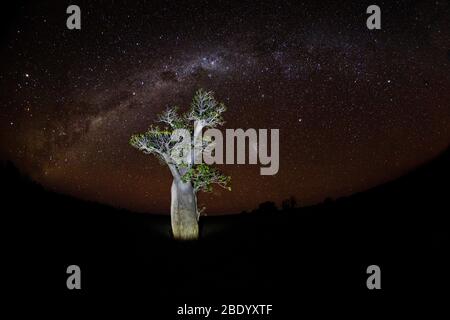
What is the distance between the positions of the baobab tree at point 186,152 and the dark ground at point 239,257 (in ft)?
3.23

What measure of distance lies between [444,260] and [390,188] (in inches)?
439

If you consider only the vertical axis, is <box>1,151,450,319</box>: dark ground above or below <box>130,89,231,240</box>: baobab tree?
below

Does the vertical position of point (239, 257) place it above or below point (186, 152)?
below

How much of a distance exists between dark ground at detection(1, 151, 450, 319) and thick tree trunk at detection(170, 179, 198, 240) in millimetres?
408

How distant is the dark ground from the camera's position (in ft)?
25.0

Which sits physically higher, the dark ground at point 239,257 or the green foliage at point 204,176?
the green foliage at point 204,176

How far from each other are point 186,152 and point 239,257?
380cm

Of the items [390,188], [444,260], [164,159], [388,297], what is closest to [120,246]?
[164,159]

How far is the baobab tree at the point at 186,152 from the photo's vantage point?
35.1 ft

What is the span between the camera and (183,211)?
428 inches

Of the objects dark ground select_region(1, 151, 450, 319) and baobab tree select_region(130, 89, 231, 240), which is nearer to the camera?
dark ground select_region(1, 151, 450, 319)

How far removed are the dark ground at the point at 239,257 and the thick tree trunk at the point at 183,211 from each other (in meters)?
0.41

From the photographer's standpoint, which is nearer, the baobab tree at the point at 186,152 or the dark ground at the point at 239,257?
the dark ground at the point at 239,257
